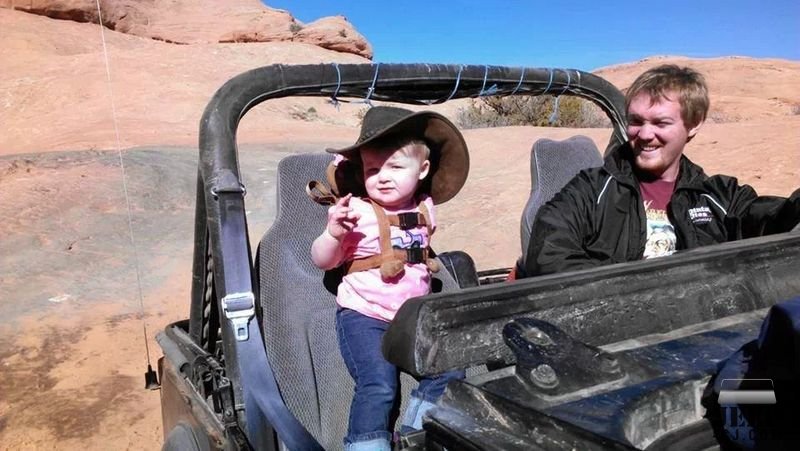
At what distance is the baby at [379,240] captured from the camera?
2.11 metres

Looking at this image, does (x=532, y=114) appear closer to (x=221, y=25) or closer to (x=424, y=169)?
(x=424, y=169)

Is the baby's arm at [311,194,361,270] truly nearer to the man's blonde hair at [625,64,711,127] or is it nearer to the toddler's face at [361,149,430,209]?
the toddler's face at [361,149,430,209]

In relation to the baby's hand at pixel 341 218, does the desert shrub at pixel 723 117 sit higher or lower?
higher

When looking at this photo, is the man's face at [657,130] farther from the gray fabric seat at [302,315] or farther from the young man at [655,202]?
the gray fabric seat at [302,315]

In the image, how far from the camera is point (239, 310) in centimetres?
178

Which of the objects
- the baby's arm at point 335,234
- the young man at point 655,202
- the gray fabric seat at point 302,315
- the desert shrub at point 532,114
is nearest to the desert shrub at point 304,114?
the desert shrub at point 532,114

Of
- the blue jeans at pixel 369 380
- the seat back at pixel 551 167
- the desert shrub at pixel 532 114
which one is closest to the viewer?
the blue jeans at pixel 369 380

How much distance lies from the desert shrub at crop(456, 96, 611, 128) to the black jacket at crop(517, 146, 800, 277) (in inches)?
559

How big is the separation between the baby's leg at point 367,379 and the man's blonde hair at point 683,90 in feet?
4.05

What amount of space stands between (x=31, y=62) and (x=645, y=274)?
3125cm

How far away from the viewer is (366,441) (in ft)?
6.37

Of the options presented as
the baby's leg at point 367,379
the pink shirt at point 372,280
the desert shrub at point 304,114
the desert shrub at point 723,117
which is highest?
the desert shrub at point 304,114

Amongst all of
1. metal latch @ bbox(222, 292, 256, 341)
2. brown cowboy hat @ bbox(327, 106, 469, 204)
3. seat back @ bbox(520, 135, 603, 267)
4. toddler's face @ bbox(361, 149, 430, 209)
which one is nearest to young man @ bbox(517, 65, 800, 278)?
brown cowboy hat @ bbox(327, 106, 469, 204)

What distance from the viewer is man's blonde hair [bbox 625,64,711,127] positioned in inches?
91.6
